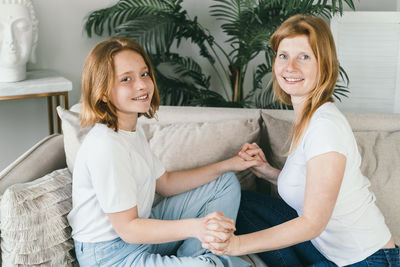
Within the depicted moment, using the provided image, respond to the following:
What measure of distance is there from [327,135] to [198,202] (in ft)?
1.76

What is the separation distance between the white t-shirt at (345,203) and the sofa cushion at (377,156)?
0.95ft

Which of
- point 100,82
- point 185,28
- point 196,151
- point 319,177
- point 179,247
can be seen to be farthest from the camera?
point 185,28

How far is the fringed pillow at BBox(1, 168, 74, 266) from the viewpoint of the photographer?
1240mm

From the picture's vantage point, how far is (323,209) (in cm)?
119

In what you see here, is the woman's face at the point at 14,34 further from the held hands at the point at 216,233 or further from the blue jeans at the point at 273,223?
the held hands at the point at 216,233

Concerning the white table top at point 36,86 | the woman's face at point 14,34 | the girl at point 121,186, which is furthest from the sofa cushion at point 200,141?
the woman's face at point 14,34

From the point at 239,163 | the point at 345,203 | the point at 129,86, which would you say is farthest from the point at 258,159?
the point at 129,86

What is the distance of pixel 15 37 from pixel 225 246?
158cm

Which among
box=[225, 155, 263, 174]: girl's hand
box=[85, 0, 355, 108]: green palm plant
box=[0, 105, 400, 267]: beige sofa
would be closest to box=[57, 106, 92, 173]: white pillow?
box=[0, 105, 400, 267]: beige sofa

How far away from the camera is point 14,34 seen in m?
2.20

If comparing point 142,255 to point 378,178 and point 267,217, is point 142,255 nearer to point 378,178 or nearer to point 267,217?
point 267,217

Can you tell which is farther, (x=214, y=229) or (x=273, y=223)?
(x=273, y=223)

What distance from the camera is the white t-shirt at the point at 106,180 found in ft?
3.99

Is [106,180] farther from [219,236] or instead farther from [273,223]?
[273,223]
